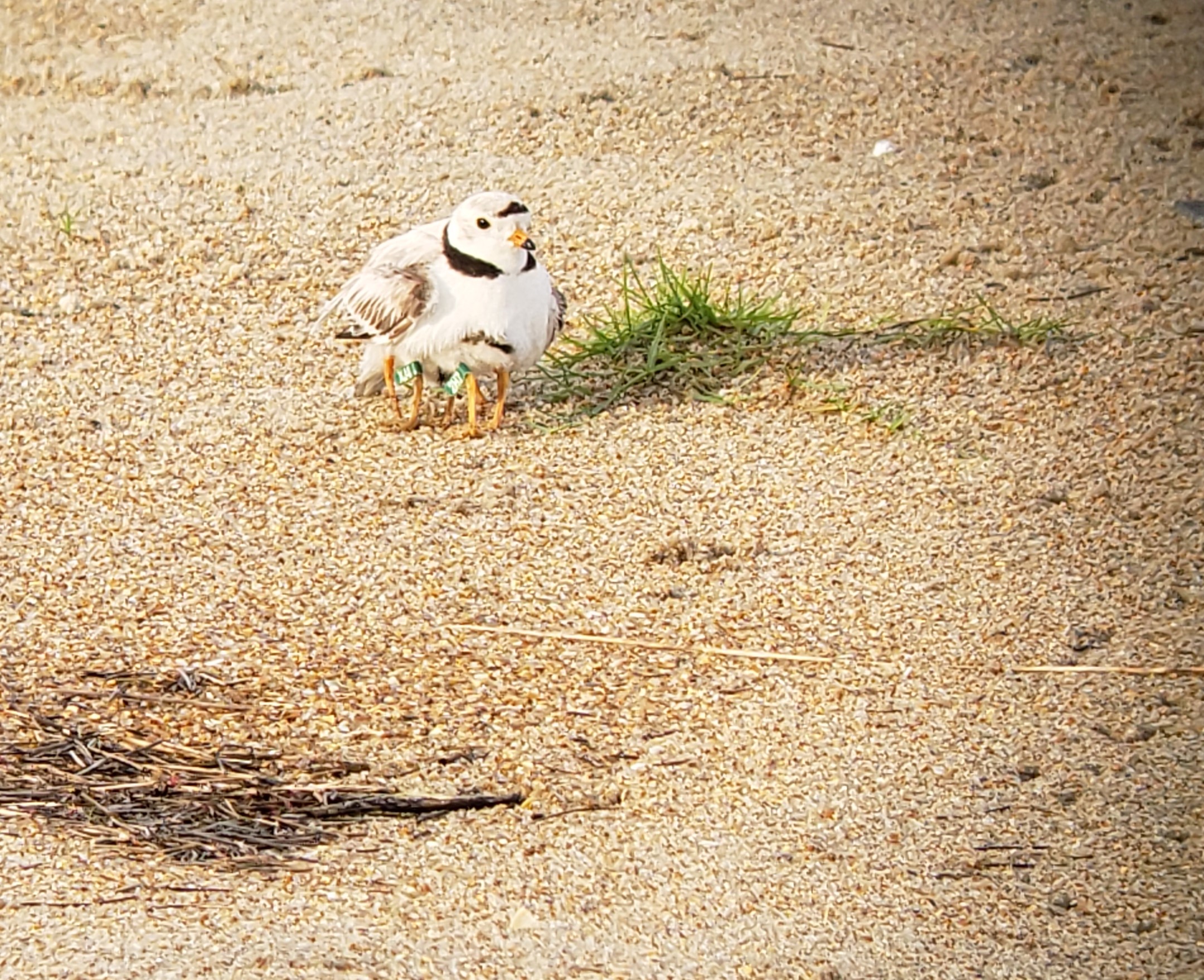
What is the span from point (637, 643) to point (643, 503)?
66 centimetres

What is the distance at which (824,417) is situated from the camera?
5.40 meters

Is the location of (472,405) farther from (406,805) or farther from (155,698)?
(406,805)

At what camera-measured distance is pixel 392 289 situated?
205 inches

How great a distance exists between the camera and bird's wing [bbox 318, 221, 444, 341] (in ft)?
17.0

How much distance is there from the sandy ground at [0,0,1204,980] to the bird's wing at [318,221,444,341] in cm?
30

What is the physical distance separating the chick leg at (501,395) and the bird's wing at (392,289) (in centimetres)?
27

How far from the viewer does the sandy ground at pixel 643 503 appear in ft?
11.6

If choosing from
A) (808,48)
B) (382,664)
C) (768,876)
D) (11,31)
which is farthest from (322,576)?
(11,31)

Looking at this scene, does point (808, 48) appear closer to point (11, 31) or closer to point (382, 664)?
point (11, 31)

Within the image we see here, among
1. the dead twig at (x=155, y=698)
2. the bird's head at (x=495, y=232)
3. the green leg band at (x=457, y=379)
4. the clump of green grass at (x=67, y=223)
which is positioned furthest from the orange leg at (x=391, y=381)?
the clump of green grass at (x=67, y=223)

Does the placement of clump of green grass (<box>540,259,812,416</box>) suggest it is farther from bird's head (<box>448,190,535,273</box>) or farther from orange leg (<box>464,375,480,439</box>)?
bird's head (<box>448,190,535,273</box>)

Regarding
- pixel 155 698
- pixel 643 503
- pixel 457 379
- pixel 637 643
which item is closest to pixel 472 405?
pixel 457 379

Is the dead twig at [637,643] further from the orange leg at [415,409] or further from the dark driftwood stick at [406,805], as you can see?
the orange leg at [415,409]

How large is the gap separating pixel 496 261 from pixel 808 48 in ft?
10.1
